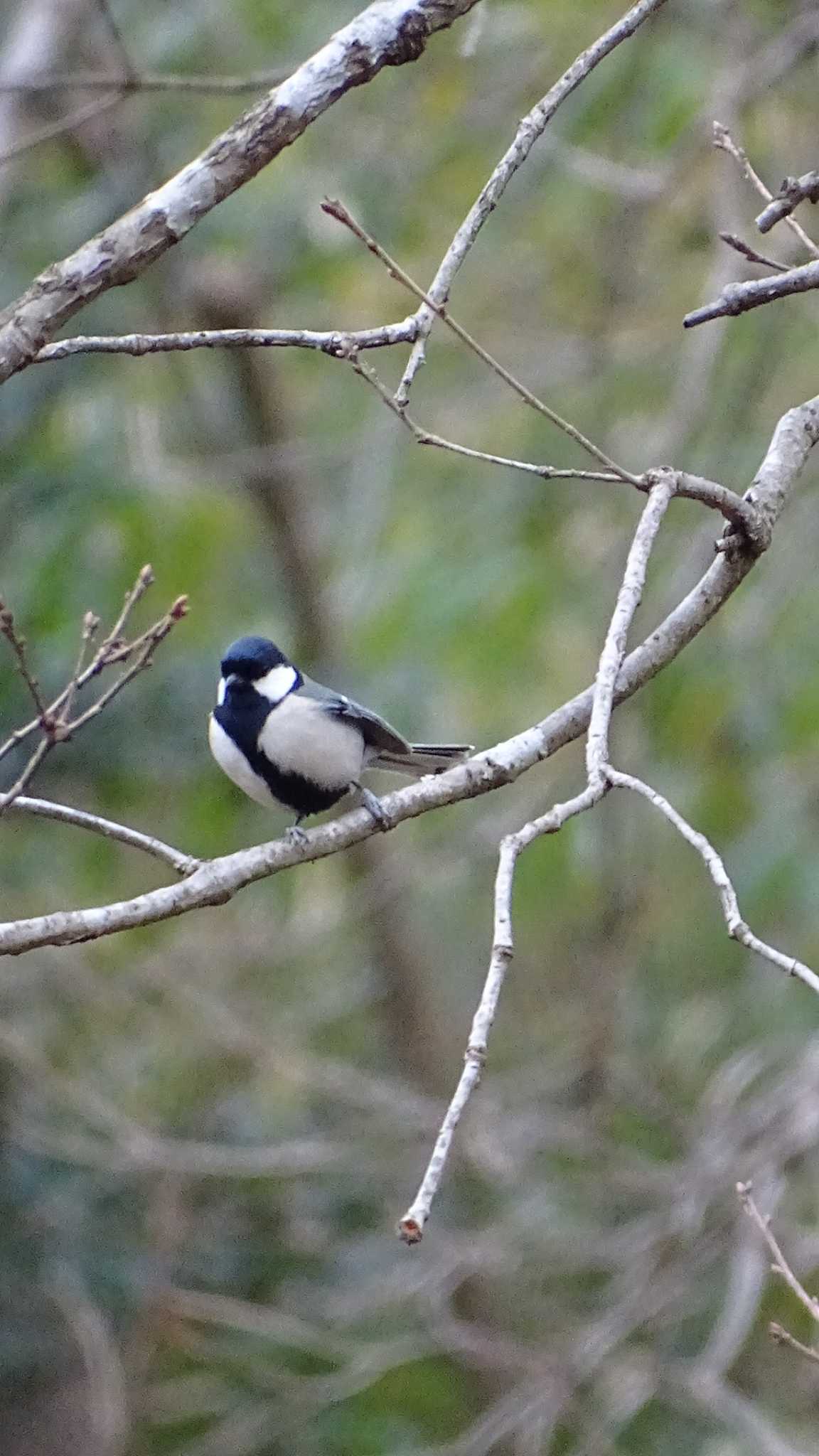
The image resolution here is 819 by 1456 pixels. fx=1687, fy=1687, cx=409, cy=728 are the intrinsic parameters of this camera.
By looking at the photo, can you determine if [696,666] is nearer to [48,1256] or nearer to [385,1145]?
[385,1145]

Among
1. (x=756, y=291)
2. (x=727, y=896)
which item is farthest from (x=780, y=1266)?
(x=756, y=291)

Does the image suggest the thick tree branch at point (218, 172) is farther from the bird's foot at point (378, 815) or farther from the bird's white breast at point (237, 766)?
the bird's white breast at point (237, 766)

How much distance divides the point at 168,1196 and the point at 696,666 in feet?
8.33

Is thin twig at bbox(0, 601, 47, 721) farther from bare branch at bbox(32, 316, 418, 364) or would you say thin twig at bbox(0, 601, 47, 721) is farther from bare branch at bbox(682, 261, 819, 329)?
bare branch at bbox(682, 261, 819, 329)

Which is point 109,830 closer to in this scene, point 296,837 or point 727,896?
point 296,837

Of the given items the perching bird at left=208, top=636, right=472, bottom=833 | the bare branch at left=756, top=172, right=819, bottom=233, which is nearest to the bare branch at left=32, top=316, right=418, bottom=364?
the bare branch at left=756, top=172, right=819, bottom=233

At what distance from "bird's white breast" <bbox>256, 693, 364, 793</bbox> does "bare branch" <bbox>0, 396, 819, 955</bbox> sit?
0.65m

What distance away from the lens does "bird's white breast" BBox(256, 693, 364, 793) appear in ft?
10.7

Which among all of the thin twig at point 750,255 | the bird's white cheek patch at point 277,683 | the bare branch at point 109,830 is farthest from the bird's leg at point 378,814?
the thin twig at point 750,255

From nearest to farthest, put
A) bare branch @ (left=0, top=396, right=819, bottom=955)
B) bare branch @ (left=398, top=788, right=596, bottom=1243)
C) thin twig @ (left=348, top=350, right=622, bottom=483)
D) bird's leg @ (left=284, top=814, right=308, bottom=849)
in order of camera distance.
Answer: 1. bare branch @ (left=398, top=788, right=596, bottom=1243)
2. thin twig @ (left=348, top=350, right=622, bottom=483)
3. bare branch @ (left=0, top=396, right=819, bottom=955)
4. bird's leg @ (left=284, top=814, right=308, bottom=849)

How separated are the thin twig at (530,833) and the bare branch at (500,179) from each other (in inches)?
14.2

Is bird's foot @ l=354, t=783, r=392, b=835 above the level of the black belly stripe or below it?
below

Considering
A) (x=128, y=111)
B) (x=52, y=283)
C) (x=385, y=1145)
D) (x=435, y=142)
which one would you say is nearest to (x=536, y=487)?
(x=435, y=142)

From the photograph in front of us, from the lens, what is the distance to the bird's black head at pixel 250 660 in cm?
344
